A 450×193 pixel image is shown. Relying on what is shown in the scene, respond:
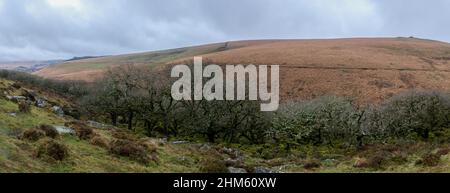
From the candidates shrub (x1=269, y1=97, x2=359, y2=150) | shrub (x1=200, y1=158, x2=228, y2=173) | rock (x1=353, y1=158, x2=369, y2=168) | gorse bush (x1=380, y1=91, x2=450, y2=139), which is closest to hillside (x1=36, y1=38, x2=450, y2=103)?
gorse bush (x1=380, y1=91, x2=450, y2=139)

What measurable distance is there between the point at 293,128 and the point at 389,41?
451 ft

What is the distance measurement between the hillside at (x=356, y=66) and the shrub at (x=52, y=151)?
3620 inches

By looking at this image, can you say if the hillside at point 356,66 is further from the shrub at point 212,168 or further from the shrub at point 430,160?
the shrub at point 212,168

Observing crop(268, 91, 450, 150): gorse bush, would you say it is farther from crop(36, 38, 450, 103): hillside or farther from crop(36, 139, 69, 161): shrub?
crop(36, 139, 69, 161): shrub

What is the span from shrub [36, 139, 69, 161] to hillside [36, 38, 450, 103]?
302 ft

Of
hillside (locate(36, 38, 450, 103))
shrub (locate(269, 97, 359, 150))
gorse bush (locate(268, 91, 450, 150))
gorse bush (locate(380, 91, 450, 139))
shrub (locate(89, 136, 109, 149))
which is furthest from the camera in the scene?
hillside (locate(36, 38, 450, 103))

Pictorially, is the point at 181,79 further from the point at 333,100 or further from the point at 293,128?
the point at 333,100

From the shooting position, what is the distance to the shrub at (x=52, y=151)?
1848 cm

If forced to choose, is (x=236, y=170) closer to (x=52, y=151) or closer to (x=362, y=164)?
(x=362, y=164)

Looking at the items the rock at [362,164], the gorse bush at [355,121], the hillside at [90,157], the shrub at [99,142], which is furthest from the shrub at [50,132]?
the gorse bush at [355,121]

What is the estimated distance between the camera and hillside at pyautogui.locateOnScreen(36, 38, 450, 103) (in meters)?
110

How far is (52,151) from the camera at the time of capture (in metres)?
18.7

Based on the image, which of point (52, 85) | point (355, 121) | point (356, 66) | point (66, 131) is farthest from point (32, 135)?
point (356, 66)

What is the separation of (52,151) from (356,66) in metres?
123
